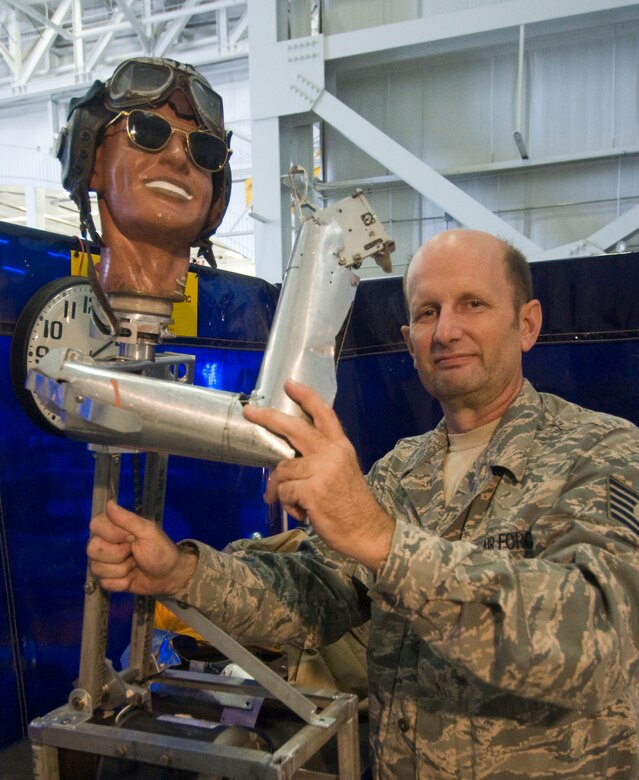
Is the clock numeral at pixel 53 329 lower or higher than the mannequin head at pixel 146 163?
lower

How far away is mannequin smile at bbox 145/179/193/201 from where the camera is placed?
1049mm

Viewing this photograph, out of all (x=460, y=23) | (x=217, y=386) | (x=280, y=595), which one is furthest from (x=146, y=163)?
(x=460, y=23)

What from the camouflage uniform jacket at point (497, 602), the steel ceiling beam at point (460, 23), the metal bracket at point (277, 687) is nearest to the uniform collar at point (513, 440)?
the camouflage uniform jacket at point (497, 602)

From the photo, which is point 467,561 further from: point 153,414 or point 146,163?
point 146,163

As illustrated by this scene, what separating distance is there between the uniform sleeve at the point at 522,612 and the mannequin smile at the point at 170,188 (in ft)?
2.05

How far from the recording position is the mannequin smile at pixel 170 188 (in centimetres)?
105

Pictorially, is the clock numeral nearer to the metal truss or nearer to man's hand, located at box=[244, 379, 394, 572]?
man's hand, located at box=[244, 379, 394, 572]

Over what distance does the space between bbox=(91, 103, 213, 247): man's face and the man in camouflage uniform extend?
43cm

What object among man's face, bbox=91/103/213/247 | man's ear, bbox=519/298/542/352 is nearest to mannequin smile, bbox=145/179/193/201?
man's face, bbox=91/103/213/247

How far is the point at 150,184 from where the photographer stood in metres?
1.05

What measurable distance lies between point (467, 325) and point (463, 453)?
0.79ft

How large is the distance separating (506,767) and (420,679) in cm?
17

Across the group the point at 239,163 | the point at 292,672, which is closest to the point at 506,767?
the point at 292,672

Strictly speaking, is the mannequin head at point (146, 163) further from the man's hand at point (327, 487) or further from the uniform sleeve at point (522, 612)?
the uniform sleeve at point (522, 612)
